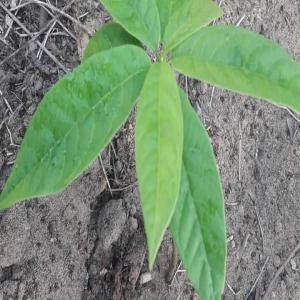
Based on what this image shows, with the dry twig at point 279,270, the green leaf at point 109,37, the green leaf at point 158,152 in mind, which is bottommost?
the dry twig at point 279,270

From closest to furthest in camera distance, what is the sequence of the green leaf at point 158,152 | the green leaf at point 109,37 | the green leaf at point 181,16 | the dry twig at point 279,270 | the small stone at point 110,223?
the green leaf at point 158,152 < the green leaf at point 181,16 < the green leaf at point 109,37 < the small stone at point 110,223 < the dry twig at point 279,270

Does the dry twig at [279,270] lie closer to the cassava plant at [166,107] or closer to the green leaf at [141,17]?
the cassava plant at [166,107]

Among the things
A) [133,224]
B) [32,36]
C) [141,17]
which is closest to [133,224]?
[133,224]

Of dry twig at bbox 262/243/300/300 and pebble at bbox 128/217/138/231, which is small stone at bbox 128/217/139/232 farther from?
Answer: dry twig at bbox 262/243/300/300

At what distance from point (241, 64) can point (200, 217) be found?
0.33m

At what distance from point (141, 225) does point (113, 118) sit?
821mm

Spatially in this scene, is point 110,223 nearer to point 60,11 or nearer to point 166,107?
point 60,11

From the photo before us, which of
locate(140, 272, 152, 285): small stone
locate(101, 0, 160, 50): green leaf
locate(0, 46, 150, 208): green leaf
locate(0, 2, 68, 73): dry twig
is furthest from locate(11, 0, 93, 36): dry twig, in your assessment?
locate(140, 272, 152, 285): small stone

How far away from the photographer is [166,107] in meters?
1.04

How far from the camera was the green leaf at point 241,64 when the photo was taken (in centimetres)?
109

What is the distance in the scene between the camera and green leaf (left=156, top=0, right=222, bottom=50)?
3.91ft

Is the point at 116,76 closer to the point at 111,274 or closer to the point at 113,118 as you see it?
the point at 113,118

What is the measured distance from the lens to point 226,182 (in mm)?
2078

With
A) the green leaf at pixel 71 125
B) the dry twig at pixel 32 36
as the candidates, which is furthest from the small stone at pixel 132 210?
the green leaf at pixel 71 125
